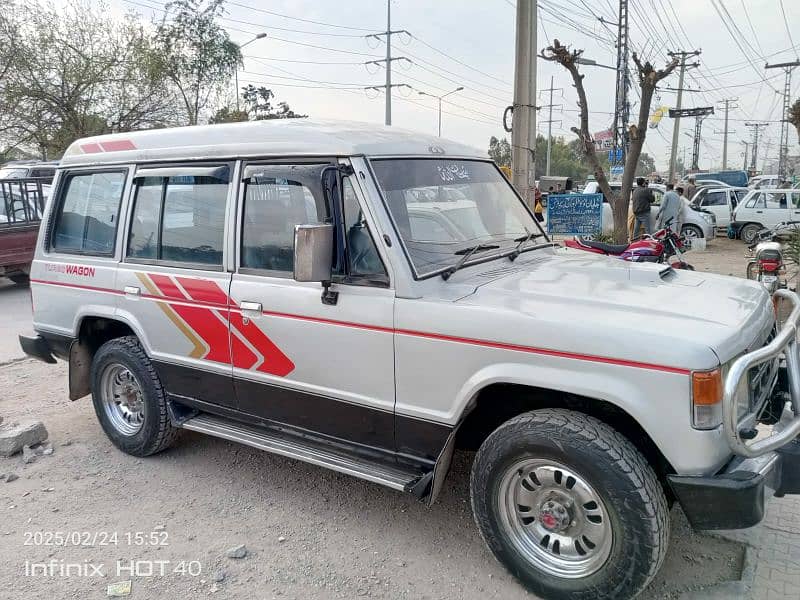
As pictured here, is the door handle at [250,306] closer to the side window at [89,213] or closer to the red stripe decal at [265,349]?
the red stripe decal at [265,349]

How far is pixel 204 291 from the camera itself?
3834mm

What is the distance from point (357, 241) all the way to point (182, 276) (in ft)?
4.34

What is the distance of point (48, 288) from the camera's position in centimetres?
482

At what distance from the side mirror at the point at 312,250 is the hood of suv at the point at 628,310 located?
2.22 feet

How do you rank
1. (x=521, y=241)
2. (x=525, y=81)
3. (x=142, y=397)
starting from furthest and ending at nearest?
(x=525, y=81) < (x=142, y=397) < (x=521, y=241)

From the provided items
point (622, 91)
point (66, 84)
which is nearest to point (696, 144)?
point (622, 91)

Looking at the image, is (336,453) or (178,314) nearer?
(336,453)

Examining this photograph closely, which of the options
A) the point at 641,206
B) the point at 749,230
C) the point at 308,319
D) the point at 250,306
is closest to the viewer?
the point at 308,319

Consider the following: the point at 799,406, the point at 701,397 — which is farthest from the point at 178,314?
the point at 799,406

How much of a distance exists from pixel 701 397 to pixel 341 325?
5.55 ft

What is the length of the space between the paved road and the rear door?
398 cm

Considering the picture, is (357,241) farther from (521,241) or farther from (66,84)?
(66,84)

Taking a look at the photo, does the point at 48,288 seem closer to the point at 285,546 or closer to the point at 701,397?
the point at 285,546

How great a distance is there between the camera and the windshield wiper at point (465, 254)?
3.26 metres
